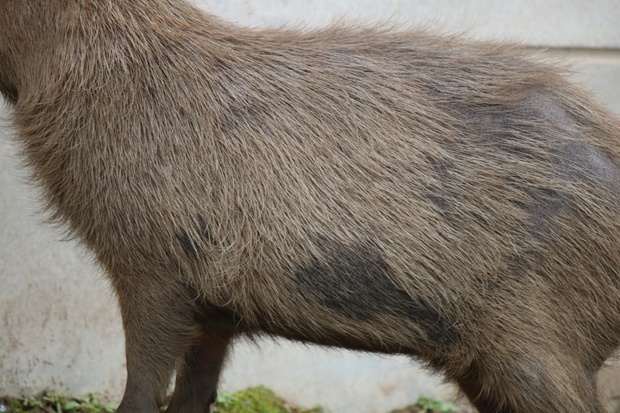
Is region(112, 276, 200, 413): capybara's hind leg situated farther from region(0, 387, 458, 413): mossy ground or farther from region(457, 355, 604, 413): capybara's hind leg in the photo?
region(0, 387, 458, 413): mossy ground

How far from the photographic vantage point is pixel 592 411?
10.3 feet

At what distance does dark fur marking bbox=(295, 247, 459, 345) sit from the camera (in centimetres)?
307

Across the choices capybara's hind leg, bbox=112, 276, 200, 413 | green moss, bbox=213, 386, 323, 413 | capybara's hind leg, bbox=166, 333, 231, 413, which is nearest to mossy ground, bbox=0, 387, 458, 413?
green moss, bbox=213, 386, 323, 413

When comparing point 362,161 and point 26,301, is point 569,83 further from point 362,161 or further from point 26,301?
point 26,301

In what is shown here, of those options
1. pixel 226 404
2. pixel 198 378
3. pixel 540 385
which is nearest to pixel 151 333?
pixel 198 378

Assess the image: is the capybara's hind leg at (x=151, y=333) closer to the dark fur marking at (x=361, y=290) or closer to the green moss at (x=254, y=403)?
the dark fur marking at (x=361, y=290)

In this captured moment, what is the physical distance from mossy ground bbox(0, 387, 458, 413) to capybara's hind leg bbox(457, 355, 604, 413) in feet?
5.89

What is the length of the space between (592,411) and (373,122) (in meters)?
1.24

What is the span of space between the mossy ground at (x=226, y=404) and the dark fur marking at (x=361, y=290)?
1718 millimetres

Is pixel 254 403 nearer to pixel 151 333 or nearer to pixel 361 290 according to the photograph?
pixel 151 333

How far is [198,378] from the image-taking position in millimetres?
3768

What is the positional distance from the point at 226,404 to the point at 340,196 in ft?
6.34

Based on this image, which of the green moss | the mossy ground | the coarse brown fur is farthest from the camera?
the green moss

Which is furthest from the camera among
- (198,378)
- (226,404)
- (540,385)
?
(226,404)
